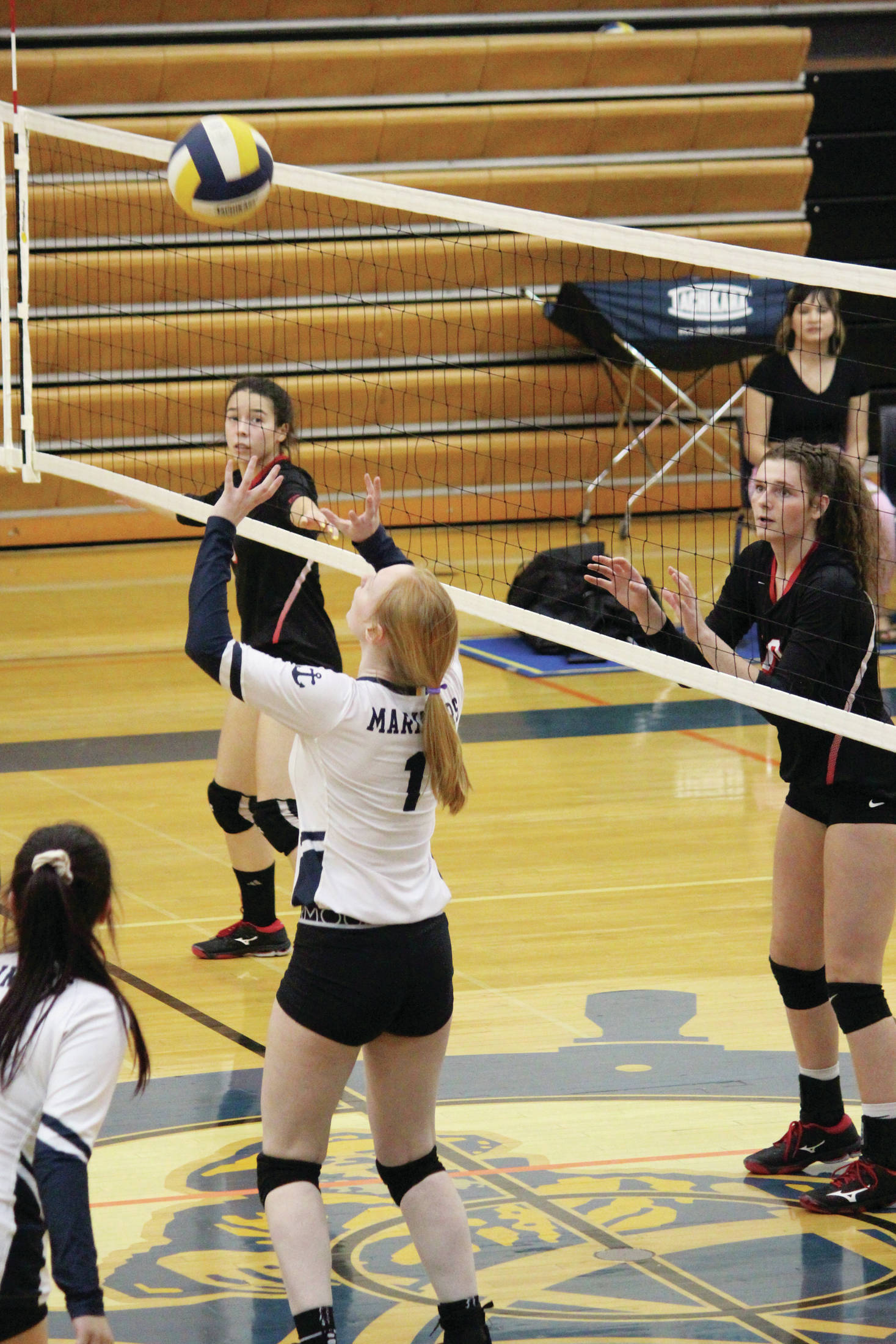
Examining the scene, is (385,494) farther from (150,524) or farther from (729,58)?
(729,58)

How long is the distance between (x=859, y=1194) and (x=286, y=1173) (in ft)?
4.82

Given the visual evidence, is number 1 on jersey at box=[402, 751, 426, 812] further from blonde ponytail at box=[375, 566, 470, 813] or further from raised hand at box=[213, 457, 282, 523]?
raised hand at box=[213, 457, 282, 523]

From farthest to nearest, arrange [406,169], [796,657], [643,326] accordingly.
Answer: [406,169], [643,326], [796,657]

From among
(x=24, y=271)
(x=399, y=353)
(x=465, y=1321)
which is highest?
(x=399, y=353)

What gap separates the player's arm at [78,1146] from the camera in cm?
238

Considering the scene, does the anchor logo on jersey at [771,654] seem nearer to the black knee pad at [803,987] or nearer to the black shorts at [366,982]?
the black knee pad at [803,987]

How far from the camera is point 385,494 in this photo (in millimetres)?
14203

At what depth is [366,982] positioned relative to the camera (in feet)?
10.4

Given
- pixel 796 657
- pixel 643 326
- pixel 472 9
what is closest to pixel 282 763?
pixel 796 657

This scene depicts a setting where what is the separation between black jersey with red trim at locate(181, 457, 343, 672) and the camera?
223 inches

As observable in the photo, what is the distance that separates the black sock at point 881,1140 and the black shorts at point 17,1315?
2.09 metres

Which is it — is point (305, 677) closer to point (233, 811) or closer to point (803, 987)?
point (803, 987)

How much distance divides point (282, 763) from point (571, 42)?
1051 cm

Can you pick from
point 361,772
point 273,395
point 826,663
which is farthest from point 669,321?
point 361,772
